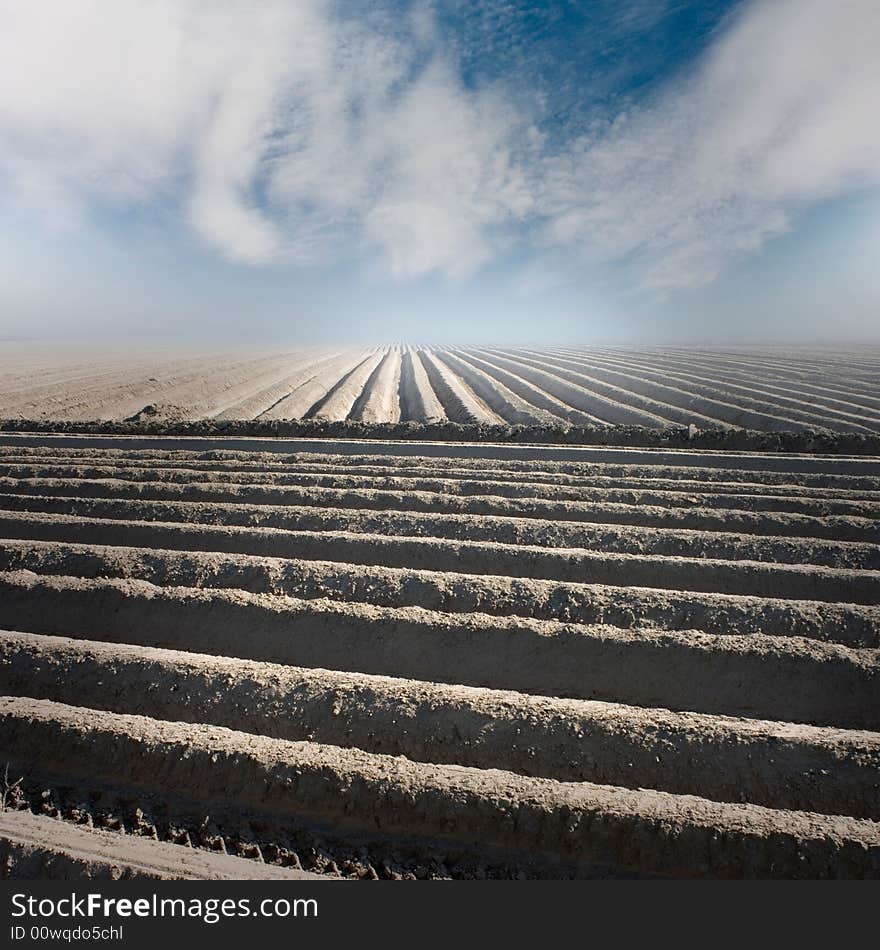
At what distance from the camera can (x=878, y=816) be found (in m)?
2.52

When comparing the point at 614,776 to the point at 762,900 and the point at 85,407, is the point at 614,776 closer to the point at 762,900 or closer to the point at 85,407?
the point at 762,900

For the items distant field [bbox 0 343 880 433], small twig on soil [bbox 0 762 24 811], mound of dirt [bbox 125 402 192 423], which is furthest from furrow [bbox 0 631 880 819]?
mound of dirt [bbox 125 402 192 423]

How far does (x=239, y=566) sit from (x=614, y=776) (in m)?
3.25

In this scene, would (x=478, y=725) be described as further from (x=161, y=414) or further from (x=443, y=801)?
(x=161, y=414)

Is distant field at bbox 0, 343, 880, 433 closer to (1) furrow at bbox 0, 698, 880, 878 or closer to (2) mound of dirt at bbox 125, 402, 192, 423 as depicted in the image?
(2) mound of dirt at bbox 125, 402, 192, 423

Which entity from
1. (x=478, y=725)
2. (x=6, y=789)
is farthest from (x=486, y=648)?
(x=6, y=789)

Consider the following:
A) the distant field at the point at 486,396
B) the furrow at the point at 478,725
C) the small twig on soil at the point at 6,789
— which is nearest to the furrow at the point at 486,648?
the furrow at the point at 478,725

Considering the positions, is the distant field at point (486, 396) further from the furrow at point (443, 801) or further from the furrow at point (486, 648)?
the furrow at point (443, 801)

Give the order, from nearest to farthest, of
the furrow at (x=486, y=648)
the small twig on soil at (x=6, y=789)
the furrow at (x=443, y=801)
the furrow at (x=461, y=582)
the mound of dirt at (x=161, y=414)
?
the furrow at (x=443, y=801), the small twig on soil at (x=6, y=789), the furrow at (x=486, y=648), the furrow at (x=461, y=582), the mound of dirt at (x=161, y=414)

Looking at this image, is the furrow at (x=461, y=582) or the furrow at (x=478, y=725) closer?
the furrow at (x=478, y=725)

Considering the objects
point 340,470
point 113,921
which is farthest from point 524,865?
point 340,470

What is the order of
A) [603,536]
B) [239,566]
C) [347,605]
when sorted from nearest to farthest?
[347,605]
[239,566]
[603,536]

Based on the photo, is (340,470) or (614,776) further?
(340,470)

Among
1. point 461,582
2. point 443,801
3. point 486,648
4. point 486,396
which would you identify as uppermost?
point 486,396
